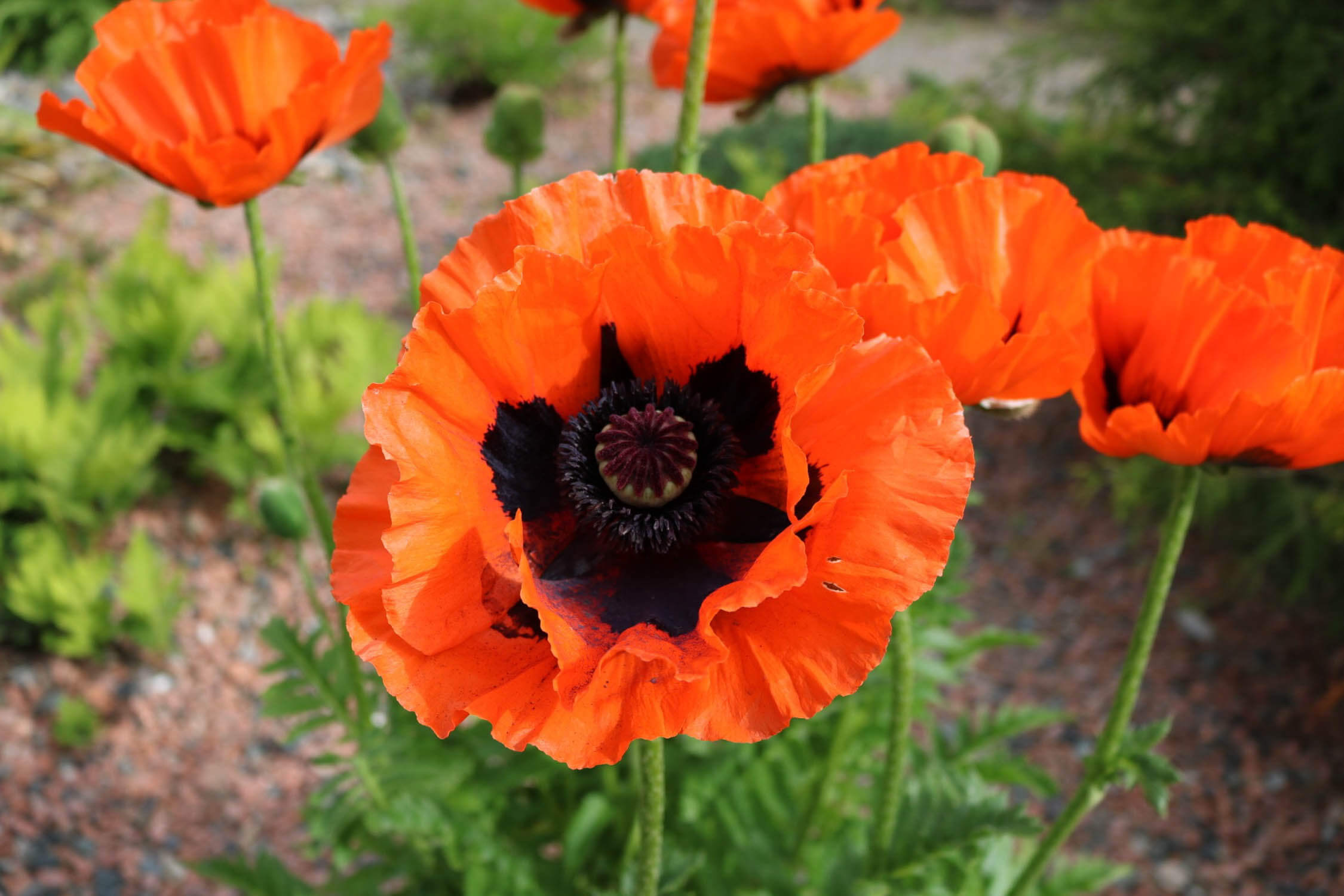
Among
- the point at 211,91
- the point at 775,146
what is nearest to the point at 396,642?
the point at 211,91

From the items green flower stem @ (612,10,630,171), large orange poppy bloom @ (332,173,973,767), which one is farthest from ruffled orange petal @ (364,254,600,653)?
green flower stem @ (612,10,630,171)

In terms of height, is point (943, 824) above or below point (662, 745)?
below

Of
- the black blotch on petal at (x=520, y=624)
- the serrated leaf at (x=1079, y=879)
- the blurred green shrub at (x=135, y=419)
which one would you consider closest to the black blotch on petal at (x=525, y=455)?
the black blotch on petal at (x=520, y=624)

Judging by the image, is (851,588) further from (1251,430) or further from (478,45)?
(478,45)

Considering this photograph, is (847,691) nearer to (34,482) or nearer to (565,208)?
(565,208)

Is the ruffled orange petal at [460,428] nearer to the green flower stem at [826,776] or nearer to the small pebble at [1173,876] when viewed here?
the green flower stem at [826,776]

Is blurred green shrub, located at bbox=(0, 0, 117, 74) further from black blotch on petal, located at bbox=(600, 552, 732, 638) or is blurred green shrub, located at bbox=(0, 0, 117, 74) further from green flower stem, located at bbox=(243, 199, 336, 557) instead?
black blotch on petal, located at bbox=(600, 552, 732, 638)
